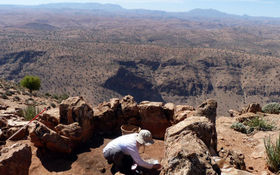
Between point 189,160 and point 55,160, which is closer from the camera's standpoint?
point 189,160

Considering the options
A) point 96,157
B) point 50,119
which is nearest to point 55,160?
point 96,157

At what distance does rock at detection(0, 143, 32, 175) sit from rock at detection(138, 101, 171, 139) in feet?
15.6

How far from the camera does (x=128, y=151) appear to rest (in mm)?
5664

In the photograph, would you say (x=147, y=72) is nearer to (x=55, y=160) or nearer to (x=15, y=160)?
(x=55, y=160)

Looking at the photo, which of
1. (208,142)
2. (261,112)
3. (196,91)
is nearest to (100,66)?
(196,91)

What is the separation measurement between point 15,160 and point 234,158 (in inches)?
214

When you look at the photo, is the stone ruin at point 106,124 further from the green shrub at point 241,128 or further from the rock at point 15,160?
the green shrub at point 241,128

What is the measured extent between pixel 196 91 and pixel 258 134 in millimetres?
61340

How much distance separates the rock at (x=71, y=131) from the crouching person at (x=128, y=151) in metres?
1.88

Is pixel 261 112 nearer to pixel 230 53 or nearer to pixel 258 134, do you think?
pixel 258 134

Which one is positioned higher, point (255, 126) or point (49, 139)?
point (49, 139)

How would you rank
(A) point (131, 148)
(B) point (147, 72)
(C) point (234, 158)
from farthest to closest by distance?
(B) point (147, 72) → (C) point (234, 158) → (A) point (131, 148)

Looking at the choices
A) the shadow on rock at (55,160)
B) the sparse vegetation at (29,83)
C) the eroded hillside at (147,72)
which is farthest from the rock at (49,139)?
the eroded hillside at (147,72)

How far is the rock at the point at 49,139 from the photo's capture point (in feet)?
22.2
